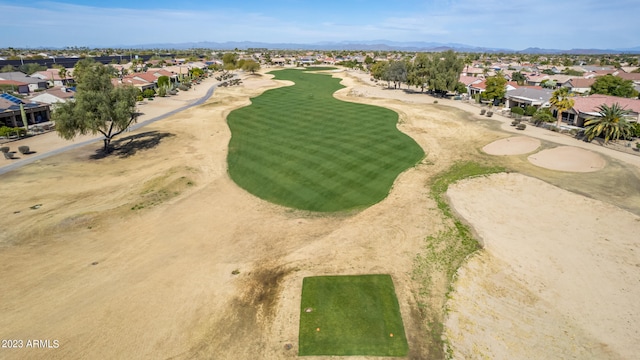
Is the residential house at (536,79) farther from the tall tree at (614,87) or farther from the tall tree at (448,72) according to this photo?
the tall tree at (448,72)

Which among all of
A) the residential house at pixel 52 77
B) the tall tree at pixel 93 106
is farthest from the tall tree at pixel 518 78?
the residential house at pixel 52 77

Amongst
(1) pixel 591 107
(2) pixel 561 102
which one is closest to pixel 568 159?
(2) pixel 561 102

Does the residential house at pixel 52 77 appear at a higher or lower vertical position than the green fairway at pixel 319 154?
higher

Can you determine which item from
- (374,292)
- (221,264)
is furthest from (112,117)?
(374,292)

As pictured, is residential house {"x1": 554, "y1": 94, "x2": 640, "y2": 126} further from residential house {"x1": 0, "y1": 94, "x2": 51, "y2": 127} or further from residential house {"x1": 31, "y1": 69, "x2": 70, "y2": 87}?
residential house {"x1": 31, "y1": 69, "x2": 70, "y2": 87}

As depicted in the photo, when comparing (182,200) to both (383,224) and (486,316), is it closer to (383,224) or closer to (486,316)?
(383,224)

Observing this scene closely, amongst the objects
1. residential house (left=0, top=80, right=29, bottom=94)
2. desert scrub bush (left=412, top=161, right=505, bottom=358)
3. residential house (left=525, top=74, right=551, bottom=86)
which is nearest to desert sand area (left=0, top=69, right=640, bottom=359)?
desert scrub bush (left=412, top=161, right=505, bottom=358)

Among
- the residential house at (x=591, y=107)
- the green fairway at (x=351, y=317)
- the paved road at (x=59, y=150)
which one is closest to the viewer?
the green fairway at (x=351, y=317)
